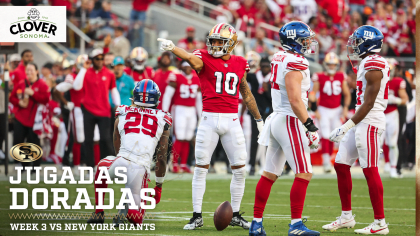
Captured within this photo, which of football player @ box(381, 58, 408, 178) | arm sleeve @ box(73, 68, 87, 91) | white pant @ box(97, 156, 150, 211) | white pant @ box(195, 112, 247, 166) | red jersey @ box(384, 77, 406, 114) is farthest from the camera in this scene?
red jersey @ box(384, 77, 406, 114)

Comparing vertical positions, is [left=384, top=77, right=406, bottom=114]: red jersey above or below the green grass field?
above

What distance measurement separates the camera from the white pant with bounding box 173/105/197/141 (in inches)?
484

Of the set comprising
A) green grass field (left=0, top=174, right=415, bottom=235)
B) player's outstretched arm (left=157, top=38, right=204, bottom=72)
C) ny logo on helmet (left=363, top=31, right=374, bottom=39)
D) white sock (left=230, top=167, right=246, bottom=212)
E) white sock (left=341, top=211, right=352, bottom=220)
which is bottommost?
green grass field (left=0, top=174, right=415, bottom=235)

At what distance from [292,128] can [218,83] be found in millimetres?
1055

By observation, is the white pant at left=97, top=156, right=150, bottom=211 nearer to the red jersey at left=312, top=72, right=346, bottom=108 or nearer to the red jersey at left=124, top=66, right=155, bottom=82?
the red jersey at left=124, top=66, right=155, bottom=82

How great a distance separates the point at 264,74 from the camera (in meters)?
11.9

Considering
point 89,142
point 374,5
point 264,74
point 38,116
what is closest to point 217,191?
point 89,142

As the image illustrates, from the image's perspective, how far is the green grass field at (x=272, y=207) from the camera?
6027 mm

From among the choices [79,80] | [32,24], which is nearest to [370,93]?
[32,24]

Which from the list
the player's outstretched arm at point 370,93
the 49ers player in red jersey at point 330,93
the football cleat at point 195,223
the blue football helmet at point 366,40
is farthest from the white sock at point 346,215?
the 49ers player in red jersey at point 330,93

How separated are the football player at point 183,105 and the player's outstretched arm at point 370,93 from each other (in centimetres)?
656

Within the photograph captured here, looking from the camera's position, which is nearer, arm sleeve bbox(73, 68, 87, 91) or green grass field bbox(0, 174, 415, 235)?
green grass field bbox(0, 174, 415, 235)

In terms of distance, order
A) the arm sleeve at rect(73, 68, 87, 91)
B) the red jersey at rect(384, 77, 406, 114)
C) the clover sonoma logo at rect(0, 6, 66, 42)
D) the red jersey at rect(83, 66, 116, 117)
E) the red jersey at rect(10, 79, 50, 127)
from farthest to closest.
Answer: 1. the red jersey at rect(384, 77, 406, 114)
2. the red jersey at rect(10, 79, 50, 127)
3. the arm sleeve at rect(73, 68, 87, 91)
4. the red jersey at rect(83, 66, 116, 117)
5. the clover sonoma logo at rect(0, 6, 66, 42)

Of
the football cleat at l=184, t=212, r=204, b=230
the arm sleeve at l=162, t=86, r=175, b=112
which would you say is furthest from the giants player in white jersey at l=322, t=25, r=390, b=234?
the arm sleeve at l=162, t=86, r=175, b=112
